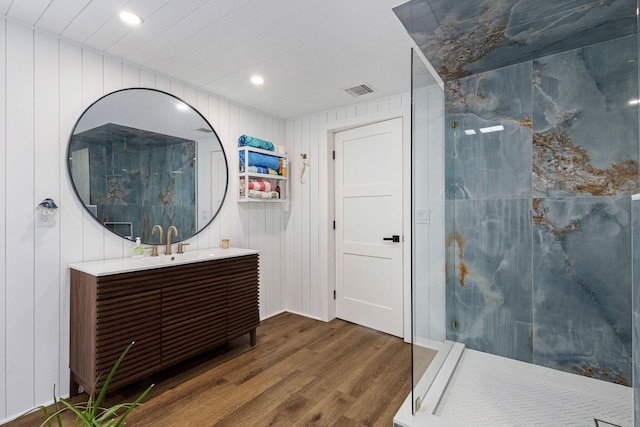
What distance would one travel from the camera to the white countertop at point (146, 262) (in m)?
1.97

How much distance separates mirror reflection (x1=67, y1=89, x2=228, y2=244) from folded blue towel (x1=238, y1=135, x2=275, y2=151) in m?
0.23

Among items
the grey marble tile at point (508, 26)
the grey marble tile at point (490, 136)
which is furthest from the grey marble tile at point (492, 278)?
the grey marble tile at point (508, 26)

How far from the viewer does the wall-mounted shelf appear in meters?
3.15

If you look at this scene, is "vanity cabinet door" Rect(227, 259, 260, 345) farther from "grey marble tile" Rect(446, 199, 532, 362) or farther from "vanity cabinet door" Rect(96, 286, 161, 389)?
"grey marble tile" Rect(446, 199, 532, 362)

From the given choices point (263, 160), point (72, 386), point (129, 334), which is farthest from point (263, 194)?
point (72, 386)

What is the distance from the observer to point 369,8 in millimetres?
1773

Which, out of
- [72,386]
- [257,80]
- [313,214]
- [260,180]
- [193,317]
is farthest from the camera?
[313,214]

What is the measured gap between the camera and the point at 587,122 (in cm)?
187

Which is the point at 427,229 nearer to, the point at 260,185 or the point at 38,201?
the point at 260,185

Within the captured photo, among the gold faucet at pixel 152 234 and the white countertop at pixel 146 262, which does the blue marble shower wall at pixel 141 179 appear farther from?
the white countertop at pixel 146 262

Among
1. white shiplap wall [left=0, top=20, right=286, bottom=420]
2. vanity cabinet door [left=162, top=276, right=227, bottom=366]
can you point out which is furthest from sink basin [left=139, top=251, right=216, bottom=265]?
white shiplap wall [left=0, top=20, right=286, bottom=420]

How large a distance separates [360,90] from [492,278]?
1889 mm

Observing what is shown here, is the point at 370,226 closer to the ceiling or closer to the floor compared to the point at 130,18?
closer to the floor

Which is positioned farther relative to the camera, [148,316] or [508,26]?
[148,316]
